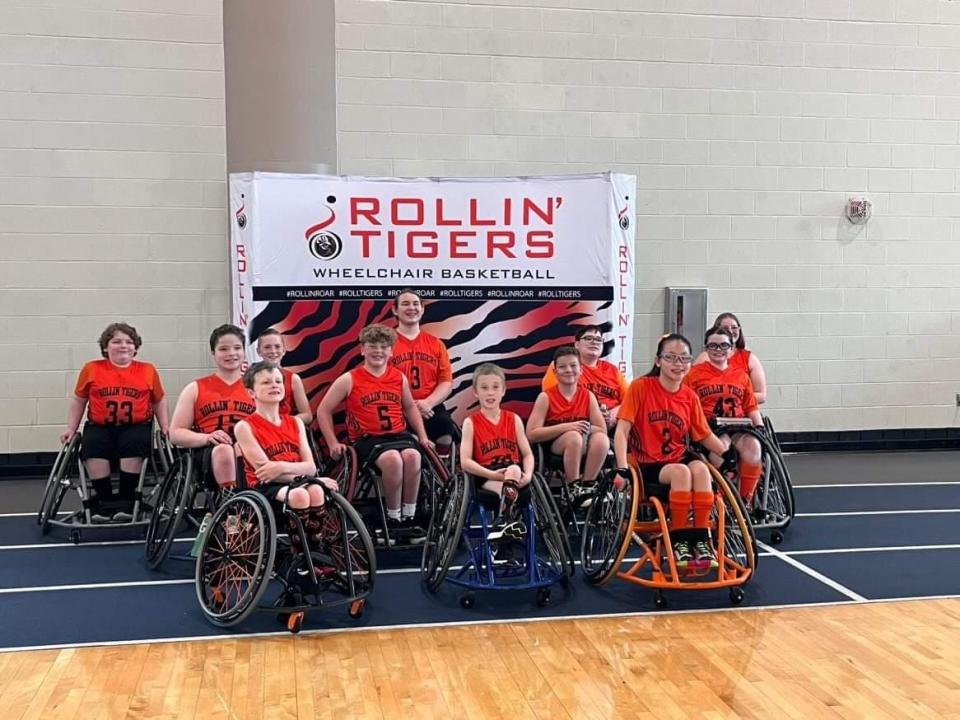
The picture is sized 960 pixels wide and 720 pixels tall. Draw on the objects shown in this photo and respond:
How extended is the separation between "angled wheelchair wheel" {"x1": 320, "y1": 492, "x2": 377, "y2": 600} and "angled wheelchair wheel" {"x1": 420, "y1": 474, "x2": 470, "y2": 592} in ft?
0.96

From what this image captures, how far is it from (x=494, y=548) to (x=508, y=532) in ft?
0.37

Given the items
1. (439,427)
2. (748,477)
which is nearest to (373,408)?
(439,427)

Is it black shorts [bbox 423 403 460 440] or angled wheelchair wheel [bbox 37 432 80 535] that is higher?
black shorts [bbox 423 403 460 440]

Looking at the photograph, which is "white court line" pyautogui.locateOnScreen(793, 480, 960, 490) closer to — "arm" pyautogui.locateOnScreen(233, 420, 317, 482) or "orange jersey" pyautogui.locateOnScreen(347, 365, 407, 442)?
"orange jersey" pyautogui.locateOnScreen(347, 365, 407, 442)

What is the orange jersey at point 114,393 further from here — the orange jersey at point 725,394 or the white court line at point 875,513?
the white court line at point 875,513

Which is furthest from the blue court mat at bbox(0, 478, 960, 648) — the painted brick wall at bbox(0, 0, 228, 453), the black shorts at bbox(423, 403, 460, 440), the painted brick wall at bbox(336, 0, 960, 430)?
the painted brick wall at bbox(336, 0, 960, 430)

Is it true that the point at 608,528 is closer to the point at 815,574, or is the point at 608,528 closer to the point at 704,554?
the point at 704,554

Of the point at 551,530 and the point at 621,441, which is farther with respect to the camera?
the point at 621,441

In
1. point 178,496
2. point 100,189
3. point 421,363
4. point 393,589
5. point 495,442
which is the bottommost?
point 393,589

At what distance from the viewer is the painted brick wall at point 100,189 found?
6.19m

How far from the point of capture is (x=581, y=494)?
4.75 metres

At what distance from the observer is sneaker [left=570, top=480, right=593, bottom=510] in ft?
15.6

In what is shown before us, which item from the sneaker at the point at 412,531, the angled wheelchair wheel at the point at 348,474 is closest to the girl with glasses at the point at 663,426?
the sneaker at the point at 412,531

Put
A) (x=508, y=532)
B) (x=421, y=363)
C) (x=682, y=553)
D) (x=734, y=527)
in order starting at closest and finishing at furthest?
(x=682, y=553) < (x=508, y=532) < (x=734, y=527) < (x=421, y=363)
